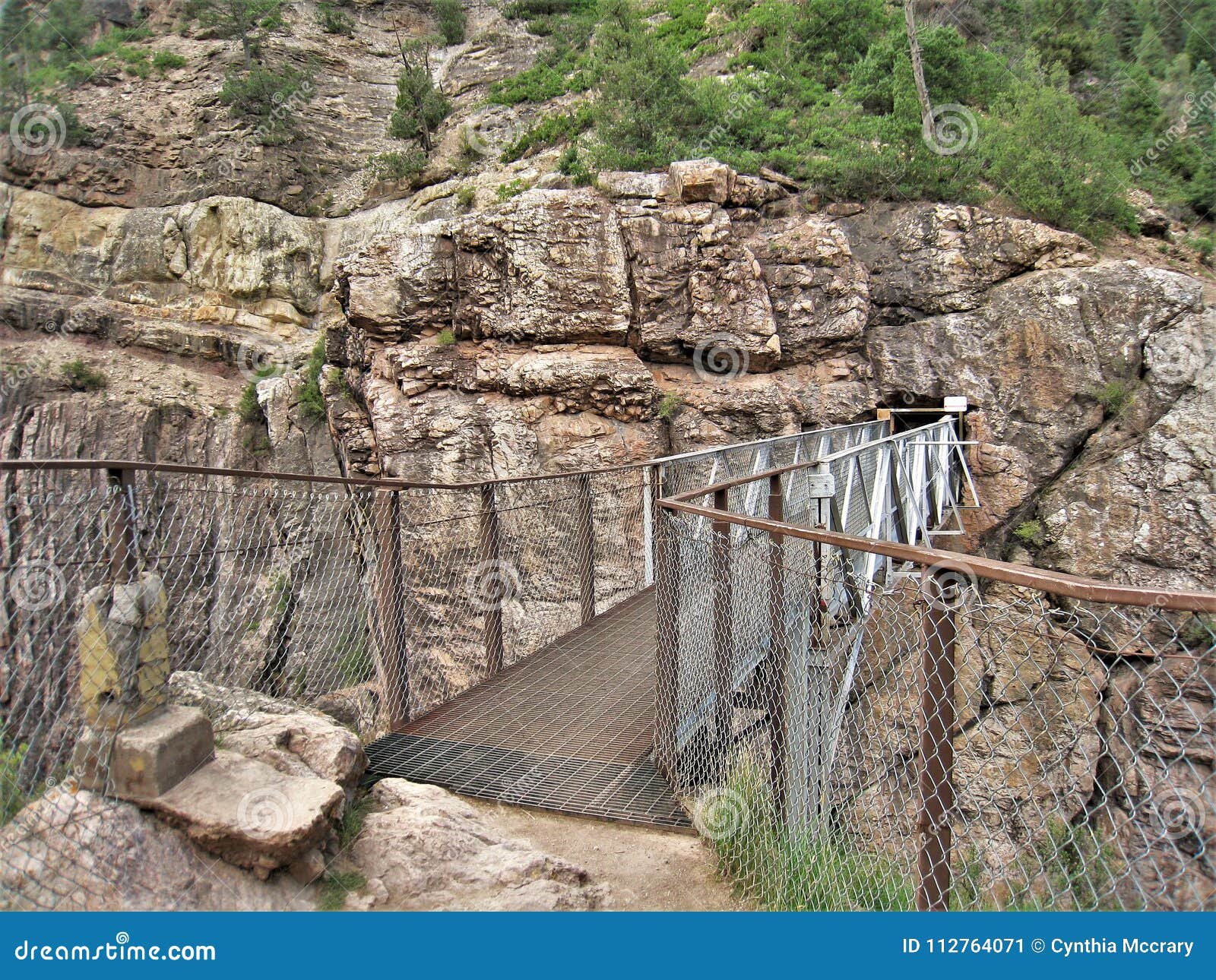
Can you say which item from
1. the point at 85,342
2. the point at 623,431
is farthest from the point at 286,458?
the point at 623,431

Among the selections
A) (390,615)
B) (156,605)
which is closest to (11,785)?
(156,605)

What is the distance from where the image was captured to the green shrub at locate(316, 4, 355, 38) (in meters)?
24.0

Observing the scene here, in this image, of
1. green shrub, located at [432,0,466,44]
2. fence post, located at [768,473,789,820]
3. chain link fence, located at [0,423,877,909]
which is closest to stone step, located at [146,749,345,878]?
chain link fence, located at [0,423,877,909]

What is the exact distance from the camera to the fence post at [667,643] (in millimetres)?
3734

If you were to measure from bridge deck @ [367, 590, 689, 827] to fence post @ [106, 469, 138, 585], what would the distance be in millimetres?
1599

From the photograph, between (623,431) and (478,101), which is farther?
(478,101)

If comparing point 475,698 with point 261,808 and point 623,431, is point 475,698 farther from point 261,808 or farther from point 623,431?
point 623,431

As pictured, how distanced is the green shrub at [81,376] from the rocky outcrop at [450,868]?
55.6 feet

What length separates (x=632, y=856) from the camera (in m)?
3.04

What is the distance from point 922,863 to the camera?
2080mm

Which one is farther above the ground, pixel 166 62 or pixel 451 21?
pixel 451 21

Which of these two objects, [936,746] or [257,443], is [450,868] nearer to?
[936,746]

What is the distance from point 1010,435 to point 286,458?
14315 millimetres

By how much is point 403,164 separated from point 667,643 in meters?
18.5
